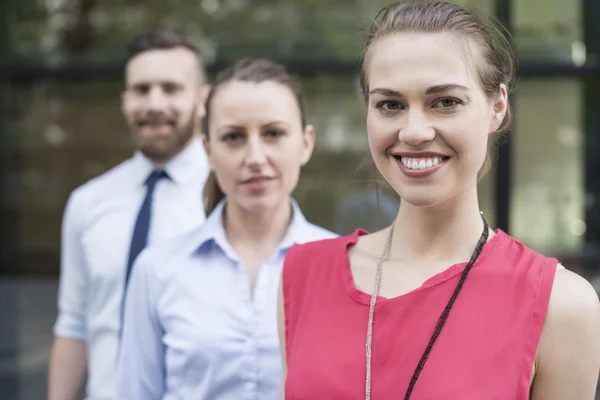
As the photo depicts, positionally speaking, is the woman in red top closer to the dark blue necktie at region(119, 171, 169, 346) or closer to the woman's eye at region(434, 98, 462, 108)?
the woman's eye at region(434, 98, 462, 108)

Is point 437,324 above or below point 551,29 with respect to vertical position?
below

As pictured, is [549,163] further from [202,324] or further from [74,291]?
[202,324]

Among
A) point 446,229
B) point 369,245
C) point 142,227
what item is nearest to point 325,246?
point 369,245

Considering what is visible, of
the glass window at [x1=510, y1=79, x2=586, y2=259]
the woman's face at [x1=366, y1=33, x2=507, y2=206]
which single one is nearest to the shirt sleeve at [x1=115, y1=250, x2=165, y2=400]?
the woman's face at [x1=366, y1=33, x2=507, y2=206]

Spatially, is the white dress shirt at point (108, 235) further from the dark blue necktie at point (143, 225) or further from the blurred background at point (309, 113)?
the blurred background at point (309, 113)

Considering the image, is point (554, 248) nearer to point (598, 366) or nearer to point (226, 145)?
point (226, 145)

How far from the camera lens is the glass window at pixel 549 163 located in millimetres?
5406

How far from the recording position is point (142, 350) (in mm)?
2422

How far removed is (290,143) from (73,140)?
12.6 feet

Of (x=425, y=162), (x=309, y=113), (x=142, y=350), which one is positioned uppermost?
(x=309, y=113)

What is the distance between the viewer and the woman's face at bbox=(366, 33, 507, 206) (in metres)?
1.67

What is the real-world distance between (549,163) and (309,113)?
5.21 ft

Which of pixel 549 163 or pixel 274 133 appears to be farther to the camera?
pixel 549 163

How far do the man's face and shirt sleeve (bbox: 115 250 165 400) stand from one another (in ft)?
3.03
